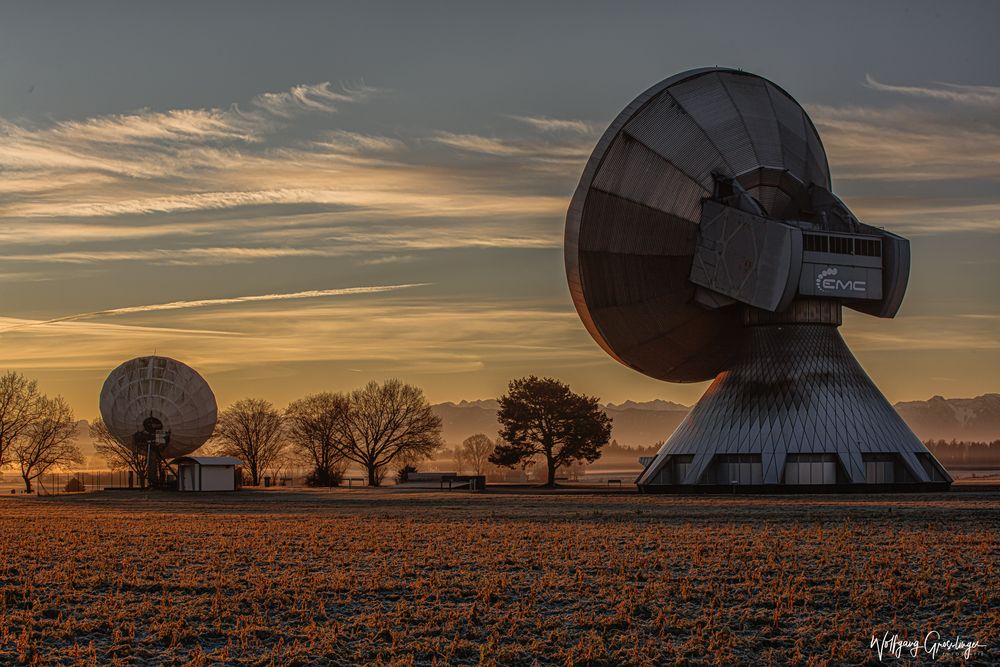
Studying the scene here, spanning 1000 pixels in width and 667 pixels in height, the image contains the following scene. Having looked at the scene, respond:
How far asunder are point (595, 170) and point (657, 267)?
19.0ft

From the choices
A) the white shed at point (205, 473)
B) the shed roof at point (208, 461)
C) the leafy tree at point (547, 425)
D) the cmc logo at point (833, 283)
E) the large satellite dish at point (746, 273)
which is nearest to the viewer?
the large satellite dish at point (746, 273)

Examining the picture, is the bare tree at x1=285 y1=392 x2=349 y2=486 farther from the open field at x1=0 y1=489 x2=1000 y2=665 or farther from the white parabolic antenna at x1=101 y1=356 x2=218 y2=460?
the open field at x1=0 y1=489 x2=1000 y2=665

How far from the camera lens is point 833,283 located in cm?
5691

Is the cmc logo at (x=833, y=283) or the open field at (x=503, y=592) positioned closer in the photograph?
the open field at (x=503, y=592)

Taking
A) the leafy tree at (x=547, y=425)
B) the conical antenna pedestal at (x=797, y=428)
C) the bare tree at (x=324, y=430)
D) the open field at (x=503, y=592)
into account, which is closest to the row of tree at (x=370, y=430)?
the bare tree at (x=324, y=430)

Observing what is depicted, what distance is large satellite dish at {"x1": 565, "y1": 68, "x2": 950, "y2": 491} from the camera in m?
56.2

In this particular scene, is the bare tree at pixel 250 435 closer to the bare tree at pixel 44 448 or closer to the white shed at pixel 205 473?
the bare tree at pixel 44 448

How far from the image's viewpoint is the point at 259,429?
145000mm

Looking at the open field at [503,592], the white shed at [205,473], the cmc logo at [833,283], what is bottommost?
the open field at [503,592]

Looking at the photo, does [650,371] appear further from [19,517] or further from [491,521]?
[19,517]

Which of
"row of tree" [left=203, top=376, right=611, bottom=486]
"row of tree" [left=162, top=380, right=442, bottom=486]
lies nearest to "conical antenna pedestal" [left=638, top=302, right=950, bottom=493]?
"row of tree" [left=203, top=376, right=611, bottom=486]

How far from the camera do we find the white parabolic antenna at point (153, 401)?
3430 inches

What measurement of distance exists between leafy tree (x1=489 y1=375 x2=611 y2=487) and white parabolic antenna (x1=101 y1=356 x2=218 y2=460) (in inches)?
1016

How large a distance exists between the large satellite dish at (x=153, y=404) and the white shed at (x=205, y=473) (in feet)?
7.55
